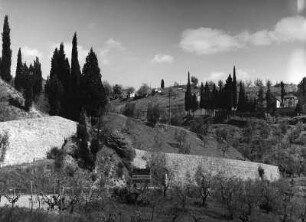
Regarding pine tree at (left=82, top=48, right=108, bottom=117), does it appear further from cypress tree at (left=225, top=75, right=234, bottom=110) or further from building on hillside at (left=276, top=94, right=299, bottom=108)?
building on hillside at (left=276, top=94, right=299, bottom=108)

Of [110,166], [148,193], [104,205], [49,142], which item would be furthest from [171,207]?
[49,142]

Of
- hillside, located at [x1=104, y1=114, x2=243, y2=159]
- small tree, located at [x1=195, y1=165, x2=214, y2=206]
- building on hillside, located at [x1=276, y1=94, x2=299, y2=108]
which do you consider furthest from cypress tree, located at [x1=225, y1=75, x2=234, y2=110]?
small tree, located at [x1=195, y1=165, x2=214, y2=206]

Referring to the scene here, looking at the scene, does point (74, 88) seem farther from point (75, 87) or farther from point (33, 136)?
point (33, 136)

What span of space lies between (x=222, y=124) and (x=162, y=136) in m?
32.9

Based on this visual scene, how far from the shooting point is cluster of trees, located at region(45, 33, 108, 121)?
155 feet

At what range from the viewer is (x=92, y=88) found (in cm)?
4694

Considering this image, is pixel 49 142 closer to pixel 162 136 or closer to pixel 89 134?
pixel 89 134

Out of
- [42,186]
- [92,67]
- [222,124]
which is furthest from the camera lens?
[222,124]

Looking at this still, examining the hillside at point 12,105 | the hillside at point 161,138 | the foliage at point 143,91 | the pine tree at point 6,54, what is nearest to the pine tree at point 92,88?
the hillside at point 161,138

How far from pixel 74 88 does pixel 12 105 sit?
779cm

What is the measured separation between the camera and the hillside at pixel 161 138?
56250 mm

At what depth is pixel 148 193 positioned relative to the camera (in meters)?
35.8

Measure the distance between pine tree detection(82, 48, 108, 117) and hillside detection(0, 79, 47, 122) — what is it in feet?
24.2

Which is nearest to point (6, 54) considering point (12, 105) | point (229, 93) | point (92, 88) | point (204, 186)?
A: point (12, 105)
